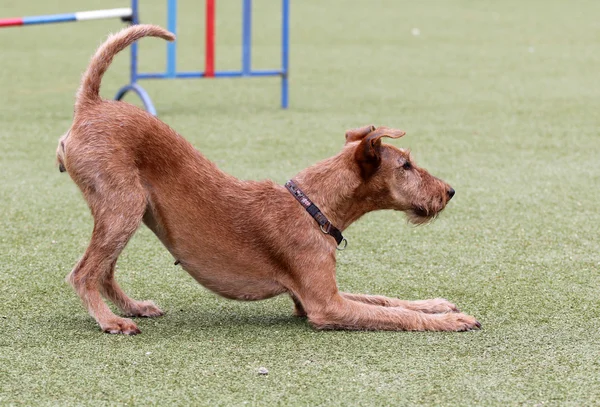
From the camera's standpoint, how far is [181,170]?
4215 millimetres

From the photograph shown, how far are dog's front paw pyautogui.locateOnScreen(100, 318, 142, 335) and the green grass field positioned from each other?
0.18 ft

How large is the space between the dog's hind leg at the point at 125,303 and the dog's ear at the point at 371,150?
3.49 ft

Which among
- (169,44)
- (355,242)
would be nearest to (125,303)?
(355,242)

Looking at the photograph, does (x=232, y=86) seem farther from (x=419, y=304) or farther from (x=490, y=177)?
(x=419, y=304)

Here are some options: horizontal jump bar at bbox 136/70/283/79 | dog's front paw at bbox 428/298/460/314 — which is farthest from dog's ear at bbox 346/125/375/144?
horizontal jump bar at bbox 136/70/283/79

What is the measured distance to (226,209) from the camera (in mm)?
4258

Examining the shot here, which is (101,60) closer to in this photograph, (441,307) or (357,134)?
(357,134)

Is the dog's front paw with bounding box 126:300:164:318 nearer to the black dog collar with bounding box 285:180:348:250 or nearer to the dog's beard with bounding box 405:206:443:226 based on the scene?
the black dog collar with bounding box 285:180:348:250

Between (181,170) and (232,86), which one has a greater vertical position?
(181,170)

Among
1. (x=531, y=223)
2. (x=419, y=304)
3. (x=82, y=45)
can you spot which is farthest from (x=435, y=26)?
(x=419, y=304)

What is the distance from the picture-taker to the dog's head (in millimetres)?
4262

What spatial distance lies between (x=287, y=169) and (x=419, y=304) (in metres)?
2.92

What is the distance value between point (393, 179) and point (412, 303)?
54 cm

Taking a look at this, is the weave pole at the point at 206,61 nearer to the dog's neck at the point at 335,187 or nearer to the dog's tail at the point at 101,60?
the dog's tail at the point at 101,60
